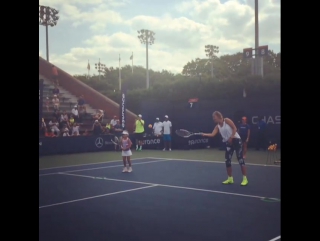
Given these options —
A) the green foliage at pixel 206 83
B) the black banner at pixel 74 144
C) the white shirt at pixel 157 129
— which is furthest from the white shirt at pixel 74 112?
the white shirt at pixel 157 129

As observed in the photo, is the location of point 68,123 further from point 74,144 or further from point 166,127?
point 166,127

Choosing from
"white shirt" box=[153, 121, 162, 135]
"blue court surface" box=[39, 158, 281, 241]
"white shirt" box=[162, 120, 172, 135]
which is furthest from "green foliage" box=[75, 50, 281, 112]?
"blue court surface" box=[39, 158, 281, 241]

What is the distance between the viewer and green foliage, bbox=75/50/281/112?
1869 centimetres

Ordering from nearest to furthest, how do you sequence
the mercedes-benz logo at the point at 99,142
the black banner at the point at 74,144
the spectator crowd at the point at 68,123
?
the black banner at the point at 74,144 < the spectator crowd at the point at 68,123 < the mercedes-benz logo at the point at 99,142

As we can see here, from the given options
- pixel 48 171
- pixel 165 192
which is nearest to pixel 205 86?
pixel 48 171

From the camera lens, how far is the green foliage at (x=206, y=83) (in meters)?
18.7

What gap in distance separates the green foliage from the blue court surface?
222 inches

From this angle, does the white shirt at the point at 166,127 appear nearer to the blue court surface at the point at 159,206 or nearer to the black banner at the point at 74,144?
the black banner at the point at 74,144

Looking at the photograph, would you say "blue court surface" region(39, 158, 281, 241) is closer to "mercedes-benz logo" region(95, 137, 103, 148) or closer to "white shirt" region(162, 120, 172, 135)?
"mercedes-benz logo" region(95, 137, 103, 148)

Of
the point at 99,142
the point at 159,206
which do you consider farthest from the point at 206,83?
the point at 159,206

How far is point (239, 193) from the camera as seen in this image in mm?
7008

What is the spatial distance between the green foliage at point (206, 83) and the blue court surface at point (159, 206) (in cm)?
563
